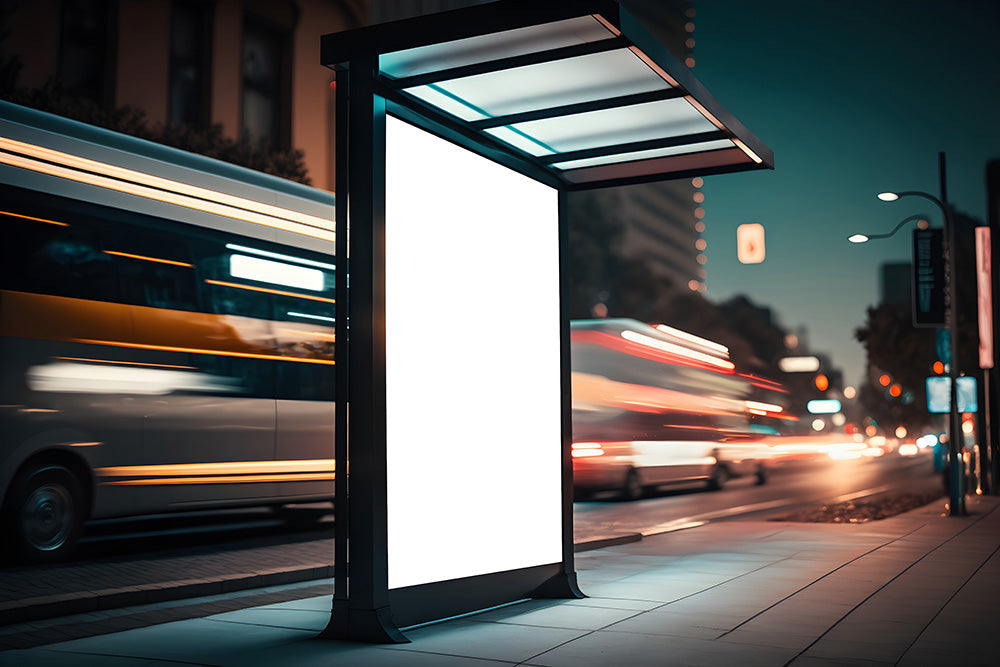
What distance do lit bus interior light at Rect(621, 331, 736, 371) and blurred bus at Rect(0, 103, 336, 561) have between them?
38.2 feet

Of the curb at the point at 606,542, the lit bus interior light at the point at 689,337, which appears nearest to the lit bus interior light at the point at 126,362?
the curb at the point at 606,542

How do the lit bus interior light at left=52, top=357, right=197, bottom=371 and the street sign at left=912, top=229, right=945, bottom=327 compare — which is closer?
the lit bus interior light at left=52, top=357, right=197, bottom=371

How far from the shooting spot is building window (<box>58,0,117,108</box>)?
28.7 meters

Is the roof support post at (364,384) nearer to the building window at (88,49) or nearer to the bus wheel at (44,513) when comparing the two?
the bus wheel at (44,513)

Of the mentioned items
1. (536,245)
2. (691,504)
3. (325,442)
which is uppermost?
(536,245)

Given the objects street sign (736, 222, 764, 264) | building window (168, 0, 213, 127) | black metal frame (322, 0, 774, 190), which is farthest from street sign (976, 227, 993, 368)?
black metal frame (322, 0, 774, 190)

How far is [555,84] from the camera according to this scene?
795cm

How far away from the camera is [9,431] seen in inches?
416

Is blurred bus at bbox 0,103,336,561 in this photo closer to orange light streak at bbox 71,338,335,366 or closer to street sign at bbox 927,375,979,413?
orange light streak at bbox 71,338,335,366

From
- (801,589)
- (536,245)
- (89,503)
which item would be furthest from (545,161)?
(89,503)

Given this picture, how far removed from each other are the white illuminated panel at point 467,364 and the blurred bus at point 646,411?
45.7 ft

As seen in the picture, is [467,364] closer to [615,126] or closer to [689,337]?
[615,126]

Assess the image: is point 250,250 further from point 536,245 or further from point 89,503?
point 536,245

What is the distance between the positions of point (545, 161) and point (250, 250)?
18.5 ft
